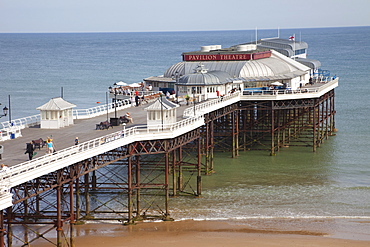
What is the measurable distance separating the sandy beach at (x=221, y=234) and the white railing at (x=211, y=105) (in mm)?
9321

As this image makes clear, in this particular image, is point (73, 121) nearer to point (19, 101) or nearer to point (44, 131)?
point (44, 131)

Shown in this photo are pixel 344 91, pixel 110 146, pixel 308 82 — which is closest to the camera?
pixel 110 146

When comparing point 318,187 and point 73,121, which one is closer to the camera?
point 73,121

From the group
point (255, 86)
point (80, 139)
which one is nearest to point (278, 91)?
point (255, 86)

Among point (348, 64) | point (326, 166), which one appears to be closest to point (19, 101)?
point (326, 166)

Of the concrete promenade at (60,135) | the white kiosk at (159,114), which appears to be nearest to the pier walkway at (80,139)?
the concrete promenade at (60,135)

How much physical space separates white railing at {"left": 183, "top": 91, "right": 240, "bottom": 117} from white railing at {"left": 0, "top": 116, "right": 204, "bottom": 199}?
1873 millimetres

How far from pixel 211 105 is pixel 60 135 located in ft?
48.8

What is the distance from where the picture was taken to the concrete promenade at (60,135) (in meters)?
38.0

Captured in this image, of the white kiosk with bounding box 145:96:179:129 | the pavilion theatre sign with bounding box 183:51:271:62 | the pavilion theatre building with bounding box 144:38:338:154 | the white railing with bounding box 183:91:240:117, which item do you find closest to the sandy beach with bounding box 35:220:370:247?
the white kiosk with bounding box 145:96:179:129

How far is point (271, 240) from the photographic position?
41.3 metres

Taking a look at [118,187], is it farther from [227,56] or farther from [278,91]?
[227,56]

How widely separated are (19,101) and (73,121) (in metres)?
54.8

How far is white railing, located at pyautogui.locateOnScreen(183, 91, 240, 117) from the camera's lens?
51500 mm
